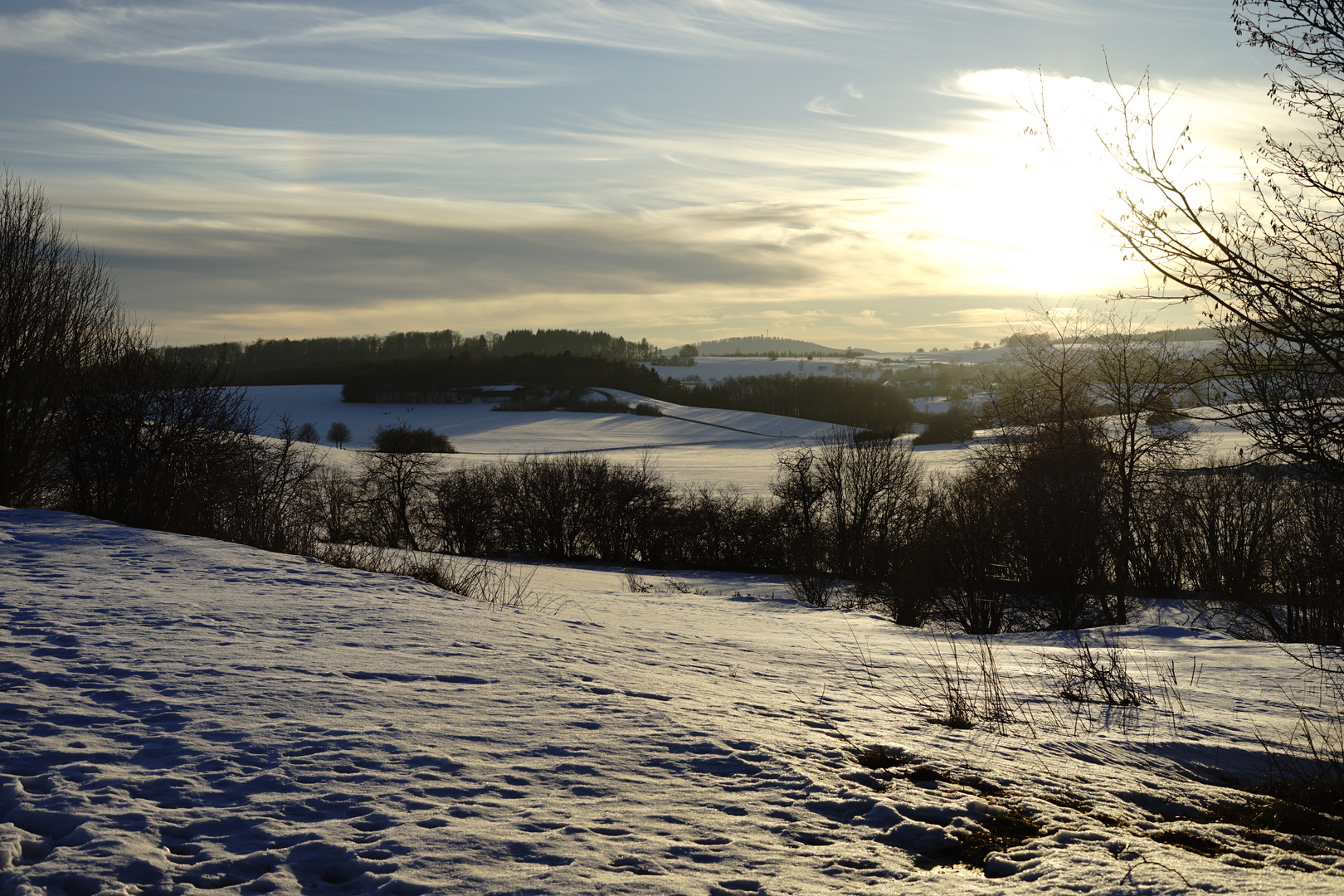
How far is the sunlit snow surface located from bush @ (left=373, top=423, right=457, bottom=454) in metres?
45.3

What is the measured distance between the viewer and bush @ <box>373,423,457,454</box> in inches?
2137

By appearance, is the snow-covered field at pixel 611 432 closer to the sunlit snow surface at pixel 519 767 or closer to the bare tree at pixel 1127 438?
the bare tree at pixel 1127 438

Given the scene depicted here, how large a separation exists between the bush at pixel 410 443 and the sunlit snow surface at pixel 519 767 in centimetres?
4533

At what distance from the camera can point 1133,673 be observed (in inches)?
383

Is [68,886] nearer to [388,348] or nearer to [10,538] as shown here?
[10,538]

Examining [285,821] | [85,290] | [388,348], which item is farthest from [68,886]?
[388,348]

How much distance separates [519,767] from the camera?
4.81 metres

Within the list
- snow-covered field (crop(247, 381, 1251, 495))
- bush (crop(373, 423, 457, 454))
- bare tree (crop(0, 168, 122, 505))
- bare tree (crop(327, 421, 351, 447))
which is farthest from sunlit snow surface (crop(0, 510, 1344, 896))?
bare tree (crop(327, 421, 351, 447))

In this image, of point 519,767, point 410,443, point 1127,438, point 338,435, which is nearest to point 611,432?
point 338,435

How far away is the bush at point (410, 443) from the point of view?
5428 cm

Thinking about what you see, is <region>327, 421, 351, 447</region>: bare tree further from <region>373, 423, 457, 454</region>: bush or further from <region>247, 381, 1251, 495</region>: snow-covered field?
<region>373, 423, 457, 454</region>: bush

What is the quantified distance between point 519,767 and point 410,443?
5955 cm

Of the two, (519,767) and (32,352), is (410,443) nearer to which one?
(32,352)

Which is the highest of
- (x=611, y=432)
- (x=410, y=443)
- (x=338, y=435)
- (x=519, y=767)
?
(x=611, y=432)
